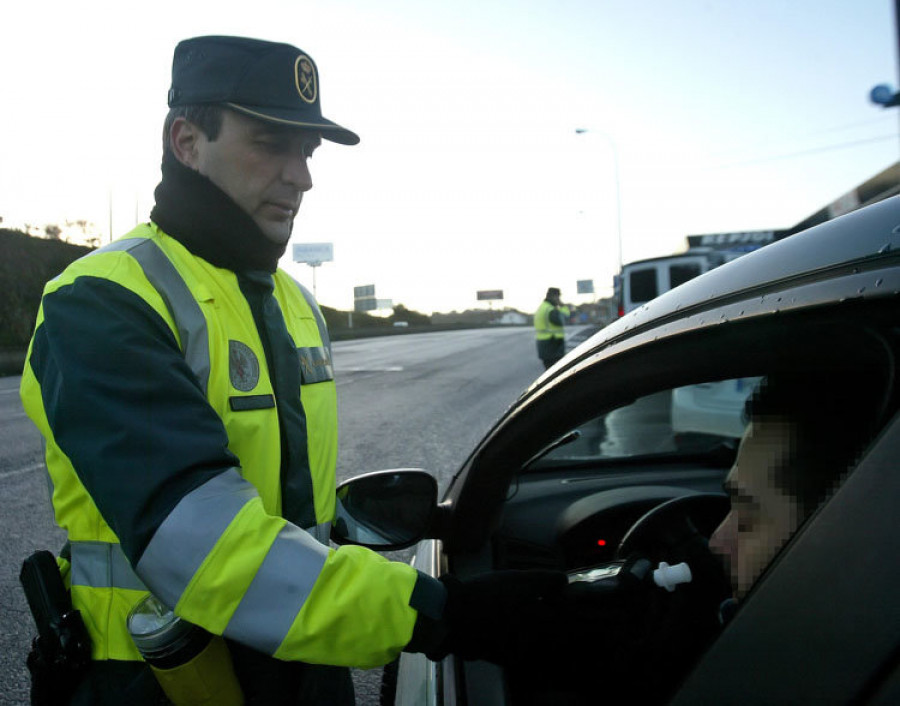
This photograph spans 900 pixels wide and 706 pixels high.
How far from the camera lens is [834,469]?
3.15 feet

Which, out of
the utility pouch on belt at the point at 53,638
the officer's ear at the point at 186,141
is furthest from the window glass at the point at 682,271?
the utility pouch on belt at the point at 53,638

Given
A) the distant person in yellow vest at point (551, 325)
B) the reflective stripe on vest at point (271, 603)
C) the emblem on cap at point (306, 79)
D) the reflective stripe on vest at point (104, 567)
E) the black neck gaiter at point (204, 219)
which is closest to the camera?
the reflective stripe on vest at point (271, 603)

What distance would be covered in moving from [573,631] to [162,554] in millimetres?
802

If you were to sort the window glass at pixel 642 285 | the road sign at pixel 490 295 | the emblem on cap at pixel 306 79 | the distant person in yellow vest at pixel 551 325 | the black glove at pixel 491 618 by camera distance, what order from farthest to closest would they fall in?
the road sign at pixel 490 295
the distant person in yellow vest at pixel 551 325
the window glass at pixel 642 285
the emblem on cap at pixel 306 79
the black glove at pixel 491 618

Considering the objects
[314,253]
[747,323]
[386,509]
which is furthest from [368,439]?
[314,253]

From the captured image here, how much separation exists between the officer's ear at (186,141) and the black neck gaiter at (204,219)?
0.03 m

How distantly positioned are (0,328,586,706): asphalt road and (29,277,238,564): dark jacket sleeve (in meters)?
2.23

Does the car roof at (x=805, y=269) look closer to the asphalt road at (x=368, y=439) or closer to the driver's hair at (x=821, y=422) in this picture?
the driver's hair at (x=821, y=422)

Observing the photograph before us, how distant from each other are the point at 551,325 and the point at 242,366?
13.8m

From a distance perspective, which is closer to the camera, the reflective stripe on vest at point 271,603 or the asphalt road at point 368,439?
the reflective stripe on vest at point 271,603

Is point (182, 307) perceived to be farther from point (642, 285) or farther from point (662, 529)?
point (642, 285)

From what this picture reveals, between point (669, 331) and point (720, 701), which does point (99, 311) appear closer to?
point (669, 331)

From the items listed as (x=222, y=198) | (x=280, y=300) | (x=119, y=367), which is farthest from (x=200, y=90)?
(x=119, y=367)

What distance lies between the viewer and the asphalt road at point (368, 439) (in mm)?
3584
